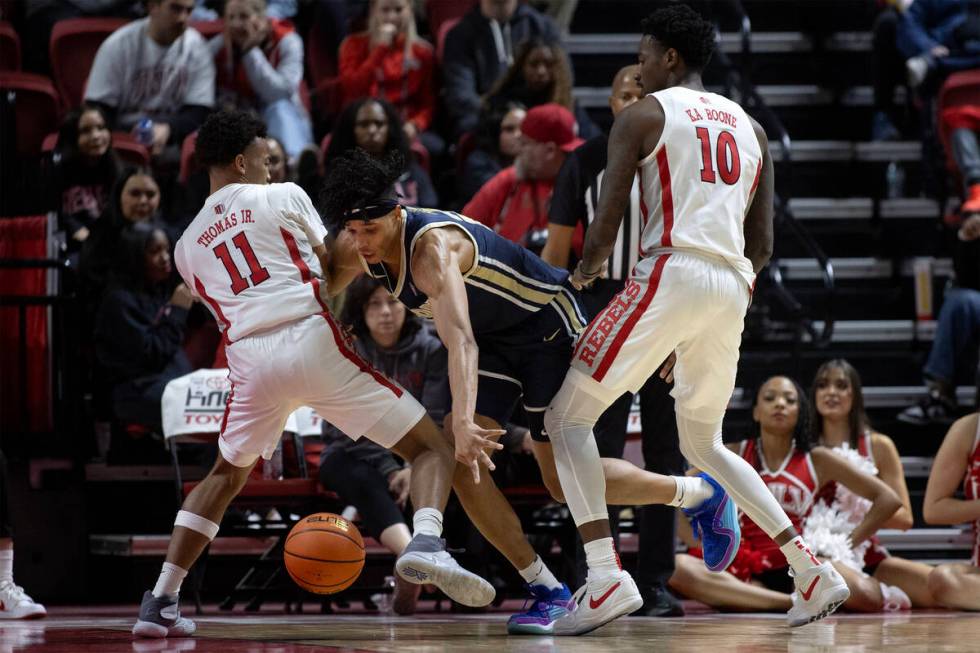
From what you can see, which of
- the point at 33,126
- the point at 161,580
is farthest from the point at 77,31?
the point at 161,580

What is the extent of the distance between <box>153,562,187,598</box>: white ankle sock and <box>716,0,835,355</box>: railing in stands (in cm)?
396

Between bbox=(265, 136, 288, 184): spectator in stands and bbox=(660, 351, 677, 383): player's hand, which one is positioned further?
bbox=(265, 136, 288, 184): spectator in stands

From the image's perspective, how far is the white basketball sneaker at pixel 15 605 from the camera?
5762mm

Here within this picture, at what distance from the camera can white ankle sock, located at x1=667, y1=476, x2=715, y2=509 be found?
5008 millimetres

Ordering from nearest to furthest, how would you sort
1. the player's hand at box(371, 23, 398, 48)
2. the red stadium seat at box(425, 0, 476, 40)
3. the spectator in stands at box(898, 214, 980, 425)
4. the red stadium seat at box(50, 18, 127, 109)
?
the spectator in stands at box(898, 214, 980, 425), the player's hand at box(371, 23, 398, 48), the red stadium seat at box(50, 18, 127, 109), the red stadium seat at box(425, 0, 476, 40)

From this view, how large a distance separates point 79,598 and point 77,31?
3.97 m

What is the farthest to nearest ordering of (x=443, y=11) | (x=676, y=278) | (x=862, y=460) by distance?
1. (x=443, y=11)
2. (x=862, y=460)
3. (x=676, y=278)

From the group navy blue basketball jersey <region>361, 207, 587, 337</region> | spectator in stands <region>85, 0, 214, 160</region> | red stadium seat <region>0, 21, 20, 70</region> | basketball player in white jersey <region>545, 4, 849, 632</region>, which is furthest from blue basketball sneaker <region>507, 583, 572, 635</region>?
red stadium seat <region>0, 21, 20, 70</region>

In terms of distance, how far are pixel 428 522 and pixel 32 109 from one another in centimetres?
532

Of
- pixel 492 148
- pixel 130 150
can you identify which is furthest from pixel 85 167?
pixel 492 148

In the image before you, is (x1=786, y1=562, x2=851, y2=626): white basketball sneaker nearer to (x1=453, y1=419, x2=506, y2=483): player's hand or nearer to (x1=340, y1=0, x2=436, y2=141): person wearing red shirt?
(x1=453, y1=419, x2=506, y2=483): player's hand

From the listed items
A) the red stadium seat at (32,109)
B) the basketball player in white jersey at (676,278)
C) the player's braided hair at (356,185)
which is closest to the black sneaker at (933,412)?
the basketball player in white jersey at (676,278)

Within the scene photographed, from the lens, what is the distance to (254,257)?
15.9ft

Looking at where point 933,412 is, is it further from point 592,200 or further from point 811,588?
point 811,588
